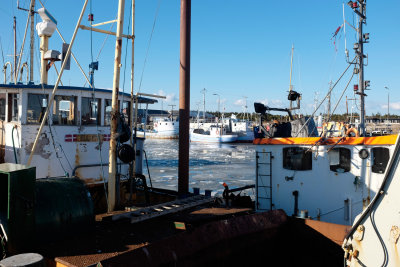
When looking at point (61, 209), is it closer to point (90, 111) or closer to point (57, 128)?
point (57, 128)

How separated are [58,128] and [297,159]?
7251mm

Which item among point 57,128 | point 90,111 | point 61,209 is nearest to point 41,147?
point 57,128

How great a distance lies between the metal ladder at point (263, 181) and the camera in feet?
36.0

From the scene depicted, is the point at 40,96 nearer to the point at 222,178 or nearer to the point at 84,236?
the point at 84,236

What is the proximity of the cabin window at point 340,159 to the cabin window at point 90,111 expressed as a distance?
7.17m

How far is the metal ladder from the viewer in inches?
432

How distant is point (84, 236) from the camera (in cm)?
663

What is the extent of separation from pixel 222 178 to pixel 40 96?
1864cm

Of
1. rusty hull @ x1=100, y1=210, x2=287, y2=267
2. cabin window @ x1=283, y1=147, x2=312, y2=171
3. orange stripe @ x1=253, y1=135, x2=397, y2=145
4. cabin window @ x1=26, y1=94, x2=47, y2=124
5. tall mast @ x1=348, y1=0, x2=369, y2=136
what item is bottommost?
rusty hull @ x1=100, y1=210, x2=287, y2=267

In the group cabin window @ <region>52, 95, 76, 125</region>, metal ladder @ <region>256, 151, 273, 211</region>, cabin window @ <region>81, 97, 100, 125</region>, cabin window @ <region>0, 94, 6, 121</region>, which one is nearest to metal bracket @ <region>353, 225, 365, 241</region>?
metal ladder @ <region>256, 151, 273, 211</region>

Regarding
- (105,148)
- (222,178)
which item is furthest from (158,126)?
(105,148)

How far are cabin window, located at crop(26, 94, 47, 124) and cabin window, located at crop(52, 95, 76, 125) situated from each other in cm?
36

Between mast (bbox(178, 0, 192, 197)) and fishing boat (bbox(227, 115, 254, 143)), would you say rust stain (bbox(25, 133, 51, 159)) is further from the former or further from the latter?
fishing boat (bbox(227, 115, 254, 143))

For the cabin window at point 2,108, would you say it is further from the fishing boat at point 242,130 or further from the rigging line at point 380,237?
the fishing boat at point 242,130
